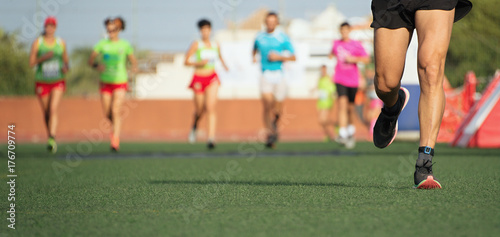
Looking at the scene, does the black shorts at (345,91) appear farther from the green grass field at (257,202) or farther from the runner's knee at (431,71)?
the runner's knee at (431,71)

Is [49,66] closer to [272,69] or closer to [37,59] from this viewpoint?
[37,59]

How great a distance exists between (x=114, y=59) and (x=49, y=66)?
3.41ft

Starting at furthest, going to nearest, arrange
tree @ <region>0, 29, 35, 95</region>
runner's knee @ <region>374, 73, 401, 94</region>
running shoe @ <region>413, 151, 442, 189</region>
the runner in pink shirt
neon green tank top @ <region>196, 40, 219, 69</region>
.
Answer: tree @ <region>0, 29, 35, 95</region>
neon green tank top @ <region>196, 40, 219, 69</region>
the runner in pink shirt
runner's knee @ <region>374, 73, 401, 94</region>
running shoe @ <region>413, 151, 442, 189</region>

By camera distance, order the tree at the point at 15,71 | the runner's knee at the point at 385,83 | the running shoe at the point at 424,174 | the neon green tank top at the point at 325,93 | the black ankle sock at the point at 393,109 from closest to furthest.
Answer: the running shoe at the point at 424,174 < the runner's knee at the point at 385,83 < the black ankle sock at the point at 393,109 < the neon green tank top at the point at 325,93 < the tree at the point at 15,71

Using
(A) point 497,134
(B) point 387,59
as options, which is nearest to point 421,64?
(B) point 387,59

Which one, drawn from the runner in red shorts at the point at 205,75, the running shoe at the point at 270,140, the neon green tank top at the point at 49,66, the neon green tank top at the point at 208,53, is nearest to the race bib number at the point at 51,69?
the neon green tank top at the point at 49,66

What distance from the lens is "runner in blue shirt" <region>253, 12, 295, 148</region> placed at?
506 inches

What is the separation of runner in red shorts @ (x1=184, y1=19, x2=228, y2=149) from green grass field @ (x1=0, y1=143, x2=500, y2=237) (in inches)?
192

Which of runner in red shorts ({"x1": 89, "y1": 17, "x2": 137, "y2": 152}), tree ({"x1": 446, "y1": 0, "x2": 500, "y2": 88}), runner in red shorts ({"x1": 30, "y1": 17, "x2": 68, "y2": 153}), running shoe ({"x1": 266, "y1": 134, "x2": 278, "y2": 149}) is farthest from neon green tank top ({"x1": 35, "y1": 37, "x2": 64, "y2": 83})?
tree ({"x1": 446, "y1": 0, "x2": 500, "y2": 88})

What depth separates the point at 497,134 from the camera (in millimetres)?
11578

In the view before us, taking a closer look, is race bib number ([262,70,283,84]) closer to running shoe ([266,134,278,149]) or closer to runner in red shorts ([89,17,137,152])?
running shoe ([266,134,278,149])

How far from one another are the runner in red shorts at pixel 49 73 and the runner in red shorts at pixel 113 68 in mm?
591

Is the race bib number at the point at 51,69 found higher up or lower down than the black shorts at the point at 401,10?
lower down

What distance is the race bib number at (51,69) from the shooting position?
12.1 m
